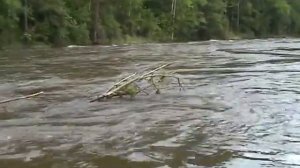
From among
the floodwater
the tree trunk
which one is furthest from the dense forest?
the floodwater

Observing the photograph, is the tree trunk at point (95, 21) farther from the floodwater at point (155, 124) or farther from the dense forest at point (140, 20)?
the floodwater at point (155, 124)

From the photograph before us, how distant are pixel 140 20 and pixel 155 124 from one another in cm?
4782

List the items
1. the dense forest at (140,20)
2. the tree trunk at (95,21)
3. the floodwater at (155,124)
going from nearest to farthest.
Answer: the floodwater at (155,124)
the dense forest at (140,20)
the tree trunk at (95,21)

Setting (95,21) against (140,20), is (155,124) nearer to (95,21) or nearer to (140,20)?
(95,21)

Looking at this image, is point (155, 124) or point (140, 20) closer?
point (155, 124)

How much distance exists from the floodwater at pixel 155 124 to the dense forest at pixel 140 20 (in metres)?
24.9

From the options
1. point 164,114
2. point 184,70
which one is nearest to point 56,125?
point 164,114

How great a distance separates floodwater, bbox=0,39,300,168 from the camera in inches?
314

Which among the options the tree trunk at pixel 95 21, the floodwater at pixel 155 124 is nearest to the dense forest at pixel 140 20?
the tree trunk at pixel 95 21

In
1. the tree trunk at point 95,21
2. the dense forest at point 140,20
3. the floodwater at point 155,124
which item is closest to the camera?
the floodwater at point 155,124

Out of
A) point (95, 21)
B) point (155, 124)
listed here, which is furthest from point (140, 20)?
point (155, 124)

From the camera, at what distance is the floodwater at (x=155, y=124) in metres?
7.96

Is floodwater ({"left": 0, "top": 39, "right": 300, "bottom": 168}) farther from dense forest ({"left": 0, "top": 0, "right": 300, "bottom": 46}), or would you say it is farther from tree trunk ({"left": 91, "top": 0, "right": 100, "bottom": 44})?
tree trunk ({"left": 91, "top": 0, "right": 100, "bottom": 44})

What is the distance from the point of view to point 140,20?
57750 millimetres
